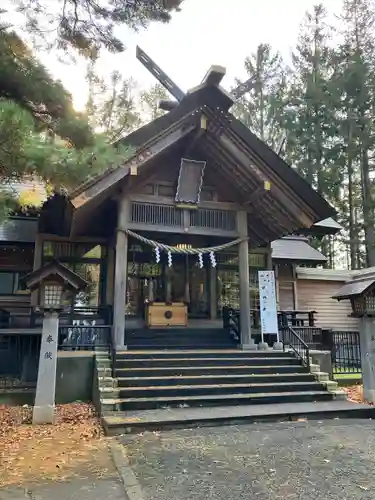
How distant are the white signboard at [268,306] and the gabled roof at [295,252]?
432 centimetres

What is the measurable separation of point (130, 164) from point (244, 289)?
158 inches

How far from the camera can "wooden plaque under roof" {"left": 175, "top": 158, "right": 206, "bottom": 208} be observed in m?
9.79

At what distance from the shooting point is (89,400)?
303 inches

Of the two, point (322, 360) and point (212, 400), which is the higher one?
point (322, 360)

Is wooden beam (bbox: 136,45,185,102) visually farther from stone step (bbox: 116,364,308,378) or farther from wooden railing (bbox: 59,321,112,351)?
stone step (bbox: 116,364,308,378)

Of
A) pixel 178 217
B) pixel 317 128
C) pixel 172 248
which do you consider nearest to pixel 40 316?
pixel 172 248

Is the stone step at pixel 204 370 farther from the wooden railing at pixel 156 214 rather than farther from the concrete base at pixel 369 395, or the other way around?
the wooden railing at pixel 156 214

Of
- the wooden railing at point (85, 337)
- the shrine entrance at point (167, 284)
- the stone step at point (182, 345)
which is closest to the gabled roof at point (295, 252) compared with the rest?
the shrine entrance at point (167, 284)

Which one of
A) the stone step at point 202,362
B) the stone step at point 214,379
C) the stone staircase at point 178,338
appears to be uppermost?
the stone staircase at point 178,338

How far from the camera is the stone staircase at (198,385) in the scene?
6.36 meters

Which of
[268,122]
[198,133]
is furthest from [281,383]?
[268,122]

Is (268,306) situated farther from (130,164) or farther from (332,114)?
(332,114)

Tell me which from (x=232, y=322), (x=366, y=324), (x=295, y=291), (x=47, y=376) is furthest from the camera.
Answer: (x=295, y=291)

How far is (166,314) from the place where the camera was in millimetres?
11117
